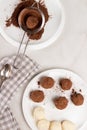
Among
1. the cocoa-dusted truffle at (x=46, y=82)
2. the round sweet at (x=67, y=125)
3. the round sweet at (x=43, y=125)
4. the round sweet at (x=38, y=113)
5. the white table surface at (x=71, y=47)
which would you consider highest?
the white table surface at (x=71, y=47)

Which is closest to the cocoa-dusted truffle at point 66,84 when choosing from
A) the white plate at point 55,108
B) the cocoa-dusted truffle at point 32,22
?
the white plate at point 55,108

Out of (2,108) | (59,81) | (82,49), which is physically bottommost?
(2,108)

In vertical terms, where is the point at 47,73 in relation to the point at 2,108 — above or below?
above

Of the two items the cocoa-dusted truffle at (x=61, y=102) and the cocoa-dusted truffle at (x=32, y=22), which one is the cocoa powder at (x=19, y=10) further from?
the cocoa-dusted truffle at (x=61, y=102)

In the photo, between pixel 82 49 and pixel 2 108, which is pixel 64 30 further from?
A: pixel 2 108

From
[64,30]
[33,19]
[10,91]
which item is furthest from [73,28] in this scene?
[10,91]

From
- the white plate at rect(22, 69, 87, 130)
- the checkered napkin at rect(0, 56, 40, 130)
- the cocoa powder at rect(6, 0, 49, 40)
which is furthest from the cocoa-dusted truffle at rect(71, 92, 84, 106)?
the cocoa powder at rect(6, 0, 49, 40)

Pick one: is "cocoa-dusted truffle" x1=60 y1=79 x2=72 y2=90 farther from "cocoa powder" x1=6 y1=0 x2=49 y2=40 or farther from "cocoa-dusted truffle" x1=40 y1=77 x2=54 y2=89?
"cocoa powder" x1=6 y1=0 x2=49 y2=40
